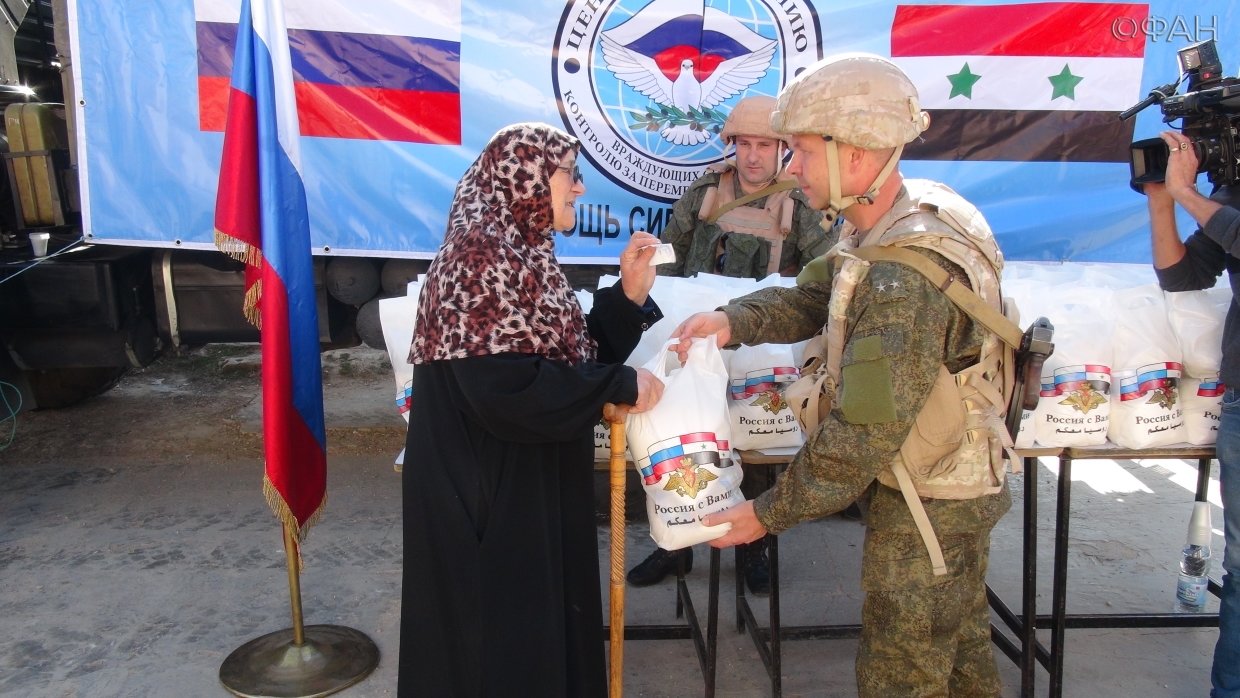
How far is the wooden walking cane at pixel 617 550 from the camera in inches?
95.2

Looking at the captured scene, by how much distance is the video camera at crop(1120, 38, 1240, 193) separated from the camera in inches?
104

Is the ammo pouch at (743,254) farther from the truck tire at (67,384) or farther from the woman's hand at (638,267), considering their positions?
the truck tire at (67,384)

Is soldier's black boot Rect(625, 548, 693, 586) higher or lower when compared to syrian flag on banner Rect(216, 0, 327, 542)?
lower

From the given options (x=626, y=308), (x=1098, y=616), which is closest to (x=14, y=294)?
(x=626, y=308)

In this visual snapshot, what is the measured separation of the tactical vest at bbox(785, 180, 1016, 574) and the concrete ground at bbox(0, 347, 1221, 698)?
4.31 feet

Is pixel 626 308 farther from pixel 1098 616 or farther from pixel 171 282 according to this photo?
pixel 171 282

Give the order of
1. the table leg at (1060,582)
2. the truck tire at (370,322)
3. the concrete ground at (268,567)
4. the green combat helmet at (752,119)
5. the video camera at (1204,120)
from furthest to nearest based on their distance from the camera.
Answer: the truck tire at (370,322)
the green combat helmet at (752,119)
the concrete ground at (268,567)
the table leg at (1060,582)
the video camera at (1204,120)

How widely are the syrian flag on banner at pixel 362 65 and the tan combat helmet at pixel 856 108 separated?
238 centimetres

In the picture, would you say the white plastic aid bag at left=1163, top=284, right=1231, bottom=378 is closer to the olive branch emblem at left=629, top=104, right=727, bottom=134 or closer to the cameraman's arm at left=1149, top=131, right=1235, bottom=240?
the cameraman's arm at left=1149, top=131, right=1235, bottom=240

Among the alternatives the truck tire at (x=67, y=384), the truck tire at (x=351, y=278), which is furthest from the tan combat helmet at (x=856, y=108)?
the truck tire at (x=67, y=384)

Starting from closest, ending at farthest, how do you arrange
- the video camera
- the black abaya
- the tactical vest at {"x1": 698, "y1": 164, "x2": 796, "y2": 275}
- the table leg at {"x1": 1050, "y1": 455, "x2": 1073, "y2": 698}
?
the black abaya < the video camera < the table leg at {"x1": 1050, "y1": 455, "x2": 1073, "y2": 698} < the tactical vest at {"x1": 698, "y1": 164, "x2": 796, "y2": 275}

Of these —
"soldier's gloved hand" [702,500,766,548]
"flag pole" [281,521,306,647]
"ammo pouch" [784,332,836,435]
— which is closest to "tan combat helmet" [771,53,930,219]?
"ammo pouch" [784,332,836,435]

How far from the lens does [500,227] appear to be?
2197 millimetres

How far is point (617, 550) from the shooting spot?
2461 millimetres
